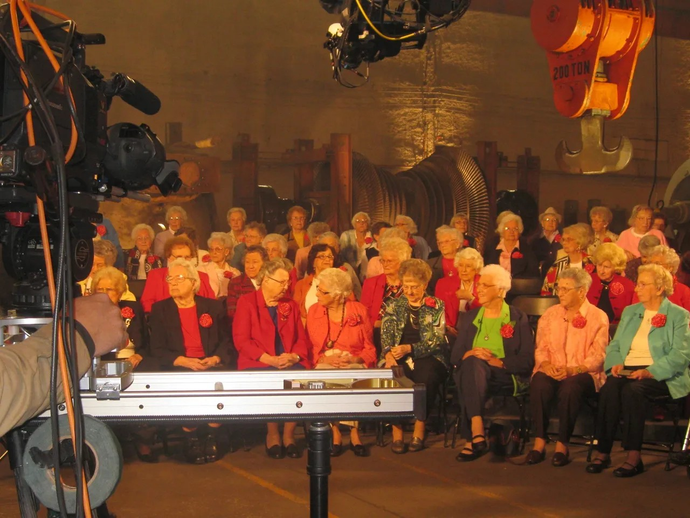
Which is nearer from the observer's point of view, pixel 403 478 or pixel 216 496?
pixel 216 496

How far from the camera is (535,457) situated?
231 inches

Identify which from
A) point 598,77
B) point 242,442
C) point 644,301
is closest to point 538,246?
point 598,77

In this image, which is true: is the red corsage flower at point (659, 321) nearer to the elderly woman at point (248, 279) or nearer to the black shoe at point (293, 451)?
the black shoe at point (293, 451)

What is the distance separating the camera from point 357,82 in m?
13.9

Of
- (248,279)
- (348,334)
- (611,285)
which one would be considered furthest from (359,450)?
(611,285)

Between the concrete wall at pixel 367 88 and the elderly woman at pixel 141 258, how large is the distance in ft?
12.6

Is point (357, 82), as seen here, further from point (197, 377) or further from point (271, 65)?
point (197, 377)

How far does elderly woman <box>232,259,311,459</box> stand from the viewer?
6.13 meters

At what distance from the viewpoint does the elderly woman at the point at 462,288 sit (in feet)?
23.4

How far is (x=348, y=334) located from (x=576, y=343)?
5.15ft

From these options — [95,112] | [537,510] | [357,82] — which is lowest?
[537,510]

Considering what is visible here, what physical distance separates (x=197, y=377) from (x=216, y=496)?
3106 millimetres

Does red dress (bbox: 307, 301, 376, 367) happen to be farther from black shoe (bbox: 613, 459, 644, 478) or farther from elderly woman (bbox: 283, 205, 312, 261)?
elderly woman (bbox: 283, 205, 312, 261)

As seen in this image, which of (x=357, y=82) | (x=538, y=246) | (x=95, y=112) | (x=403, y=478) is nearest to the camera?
(x=95, y=112)
